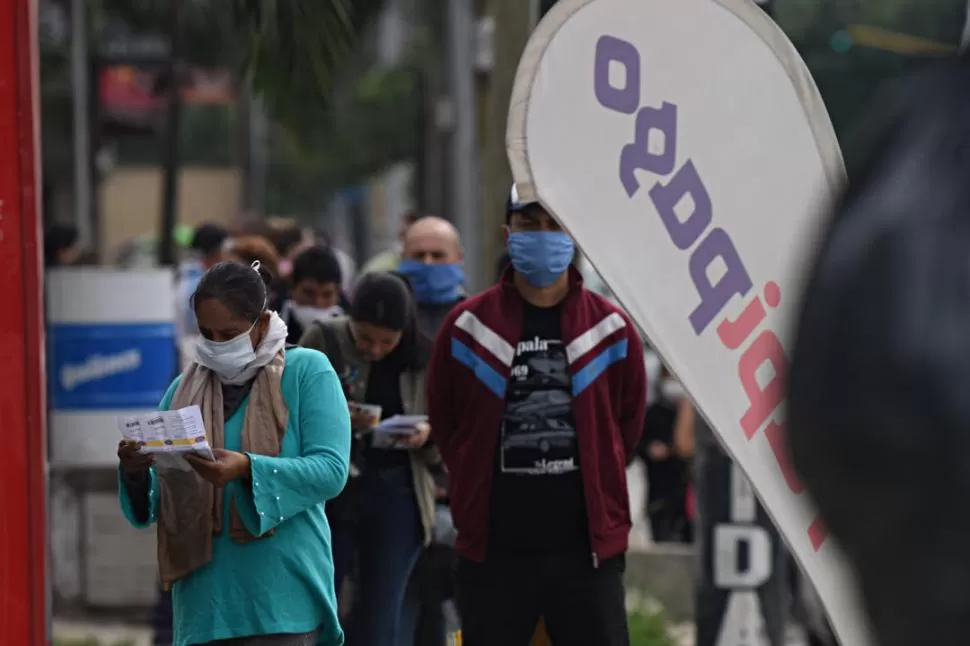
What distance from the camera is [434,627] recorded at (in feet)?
22.5

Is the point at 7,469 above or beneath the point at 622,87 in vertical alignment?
beneath

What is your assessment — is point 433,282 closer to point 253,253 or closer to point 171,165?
point 253,253

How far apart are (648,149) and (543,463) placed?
1139mm

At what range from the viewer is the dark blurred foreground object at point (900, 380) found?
5.47 feet

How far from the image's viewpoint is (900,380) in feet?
5.53

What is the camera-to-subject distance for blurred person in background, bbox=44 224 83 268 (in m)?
13.4

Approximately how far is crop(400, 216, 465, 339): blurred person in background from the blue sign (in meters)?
3.35

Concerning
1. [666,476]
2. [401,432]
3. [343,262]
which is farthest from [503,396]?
[666,476]

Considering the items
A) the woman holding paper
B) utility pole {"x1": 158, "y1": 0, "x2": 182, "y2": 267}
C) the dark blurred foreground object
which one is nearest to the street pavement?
the woman holding paper

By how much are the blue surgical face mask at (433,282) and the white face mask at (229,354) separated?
240 centimetres

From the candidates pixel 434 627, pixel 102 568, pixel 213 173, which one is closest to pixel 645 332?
pixel 434 627

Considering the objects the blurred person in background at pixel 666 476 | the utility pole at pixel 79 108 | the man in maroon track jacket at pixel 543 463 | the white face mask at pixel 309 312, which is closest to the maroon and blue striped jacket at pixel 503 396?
the man in maroon track jacket at pixel 543 463

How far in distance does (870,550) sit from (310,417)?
3214mm

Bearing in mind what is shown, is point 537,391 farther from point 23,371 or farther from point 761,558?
point 761,558
